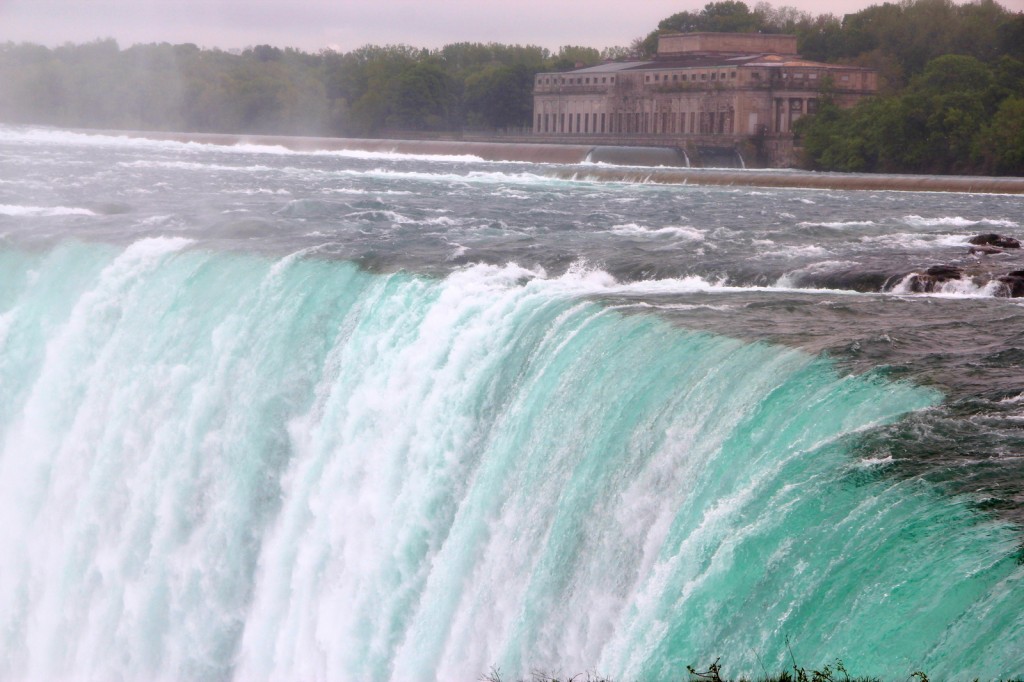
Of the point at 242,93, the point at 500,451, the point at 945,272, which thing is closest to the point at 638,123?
the point at 242,93

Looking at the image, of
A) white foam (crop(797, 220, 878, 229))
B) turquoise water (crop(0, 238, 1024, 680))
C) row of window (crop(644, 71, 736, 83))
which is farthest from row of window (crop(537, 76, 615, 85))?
turquoise water (crop(0, 238, 1024, 680))

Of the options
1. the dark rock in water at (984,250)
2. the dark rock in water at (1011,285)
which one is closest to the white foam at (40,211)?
the dark rock in water at (984,250)

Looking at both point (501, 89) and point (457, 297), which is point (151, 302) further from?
point (501, 89)

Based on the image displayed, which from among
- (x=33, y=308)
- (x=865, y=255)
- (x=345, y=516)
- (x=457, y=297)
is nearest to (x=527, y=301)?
(x=457, y=297)

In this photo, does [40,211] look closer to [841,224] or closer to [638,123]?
[841,224]

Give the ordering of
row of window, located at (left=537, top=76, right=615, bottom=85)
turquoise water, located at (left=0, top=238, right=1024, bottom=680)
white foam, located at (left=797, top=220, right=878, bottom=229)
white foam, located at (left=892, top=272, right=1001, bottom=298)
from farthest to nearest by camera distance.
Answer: row of window, located at (left=537, top=76, right=615, bottom=85) < white foam, located at (left=797, top=220, right=878, bottom=229) < white foam, located at (left=892, top=272, right=1001, bottom=298) < turquoise water, located at (left=0, top=238, right=1024, bottom=680)

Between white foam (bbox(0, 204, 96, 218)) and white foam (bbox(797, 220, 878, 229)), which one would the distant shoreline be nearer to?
white foam (bbox(797, 220, 878, 229))
